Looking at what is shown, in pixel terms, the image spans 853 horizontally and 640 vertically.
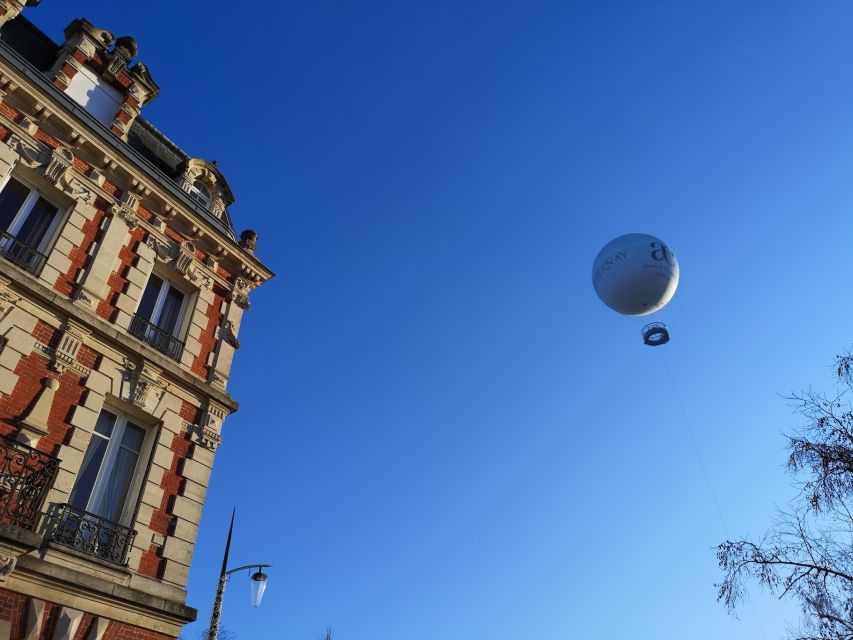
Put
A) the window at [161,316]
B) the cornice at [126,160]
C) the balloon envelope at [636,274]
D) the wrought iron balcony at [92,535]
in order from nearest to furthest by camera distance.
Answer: the wrought iron balcony at [92,535], the cornice at [126,160], the window at [161,316], the balloon envelope at [636,274]

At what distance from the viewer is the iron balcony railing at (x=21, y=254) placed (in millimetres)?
10641

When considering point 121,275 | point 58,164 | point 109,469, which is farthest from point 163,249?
point 109,469

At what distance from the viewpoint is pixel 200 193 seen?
15711mm

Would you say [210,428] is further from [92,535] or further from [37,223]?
[37,223]

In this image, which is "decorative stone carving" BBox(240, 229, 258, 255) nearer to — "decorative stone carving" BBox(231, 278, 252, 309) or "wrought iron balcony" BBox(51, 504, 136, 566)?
"decorative stone carving" BBox(231, 278, 252, 309)

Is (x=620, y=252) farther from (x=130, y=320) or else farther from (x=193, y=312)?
(x=130, y=320)

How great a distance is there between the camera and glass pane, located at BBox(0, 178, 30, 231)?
11047 mm

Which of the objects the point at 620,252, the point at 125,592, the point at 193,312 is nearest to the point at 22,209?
the point at 193,312

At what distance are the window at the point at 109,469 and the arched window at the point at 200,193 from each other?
636cm

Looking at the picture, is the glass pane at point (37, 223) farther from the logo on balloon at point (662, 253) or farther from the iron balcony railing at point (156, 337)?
the logo on balloon at point (662, 253)

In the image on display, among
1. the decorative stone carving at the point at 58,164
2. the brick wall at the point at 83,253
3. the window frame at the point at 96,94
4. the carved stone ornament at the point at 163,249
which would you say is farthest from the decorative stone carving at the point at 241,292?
the window frame at the point at 96,94

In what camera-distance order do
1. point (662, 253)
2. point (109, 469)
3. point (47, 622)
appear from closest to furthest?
point (47, 622) < point (109, 469) < point (662, 253)

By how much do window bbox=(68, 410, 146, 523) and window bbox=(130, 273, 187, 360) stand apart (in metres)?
1.79

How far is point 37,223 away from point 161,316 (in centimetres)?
290
